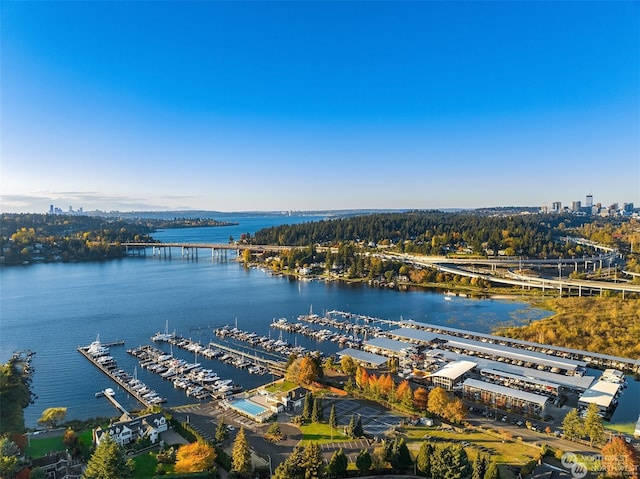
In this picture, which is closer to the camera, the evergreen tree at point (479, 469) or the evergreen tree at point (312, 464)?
the evergreen tree at point (479, 469)

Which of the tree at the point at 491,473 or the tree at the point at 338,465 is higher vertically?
the tree at the point at 491,473

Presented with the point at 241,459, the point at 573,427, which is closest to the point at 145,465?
the point at 241,459

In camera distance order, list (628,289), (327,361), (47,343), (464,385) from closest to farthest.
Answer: (464,385) < (327,361) < (47,343) < (628,289)

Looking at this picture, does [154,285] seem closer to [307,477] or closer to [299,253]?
[299,253]

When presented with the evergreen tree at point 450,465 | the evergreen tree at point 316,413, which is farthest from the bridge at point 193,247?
the evergreen tree at point 450,465

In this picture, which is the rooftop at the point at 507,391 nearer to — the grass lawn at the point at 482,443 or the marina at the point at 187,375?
the grass lawn at the point at 482,443

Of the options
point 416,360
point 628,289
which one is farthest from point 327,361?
point 628,289

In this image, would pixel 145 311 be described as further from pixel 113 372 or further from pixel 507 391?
pixel 507 391

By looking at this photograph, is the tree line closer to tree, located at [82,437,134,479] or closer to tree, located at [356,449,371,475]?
tree, located at [356,449,371,475]
